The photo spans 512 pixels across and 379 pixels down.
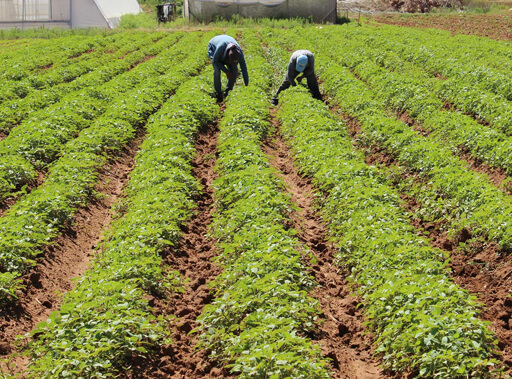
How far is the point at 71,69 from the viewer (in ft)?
65.6

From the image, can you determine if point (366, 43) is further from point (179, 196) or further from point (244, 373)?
point (244, 373)

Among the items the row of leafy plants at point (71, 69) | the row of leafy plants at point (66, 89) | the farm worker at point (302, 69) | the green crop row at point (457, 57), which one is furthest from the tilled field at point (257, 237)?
the row of leafy plants at point (71, 69)

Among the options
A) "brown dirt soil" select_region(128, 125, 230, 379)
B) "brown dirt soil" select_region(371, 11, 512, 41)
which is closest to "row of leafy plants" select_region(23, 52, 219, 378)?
"brown dirt soil" select_region(128, 125, 230, 379)

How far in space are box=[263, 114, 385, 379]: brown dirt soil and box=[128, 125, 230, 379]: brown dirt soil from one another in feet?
3.92

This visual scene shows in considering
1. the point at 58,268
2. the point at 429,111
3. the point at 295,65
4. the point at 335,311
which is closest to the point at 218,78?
the point at 295,65

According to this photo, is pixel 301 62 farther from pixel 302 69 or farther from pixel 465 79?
pixel 465 79

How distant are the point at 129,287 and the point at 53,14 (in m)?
37.3

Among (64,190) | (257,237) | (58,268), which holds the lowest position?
(58,268)

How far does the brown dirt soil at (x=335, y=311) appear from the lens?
534cm

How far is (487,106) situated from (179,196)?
8453 mm

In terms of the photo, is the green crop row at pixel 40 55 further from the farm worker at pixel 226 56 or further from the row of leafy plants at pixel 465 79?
the row of leafy plants at pixel 465 79

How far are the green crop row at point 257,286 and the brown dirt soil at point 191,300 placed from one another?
0.60 feet

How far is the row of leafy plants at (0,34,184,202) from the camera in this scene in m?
9.42

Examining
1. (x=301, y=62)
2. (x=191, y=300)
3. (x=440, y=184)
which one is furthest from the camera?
(x=301, y=62)
